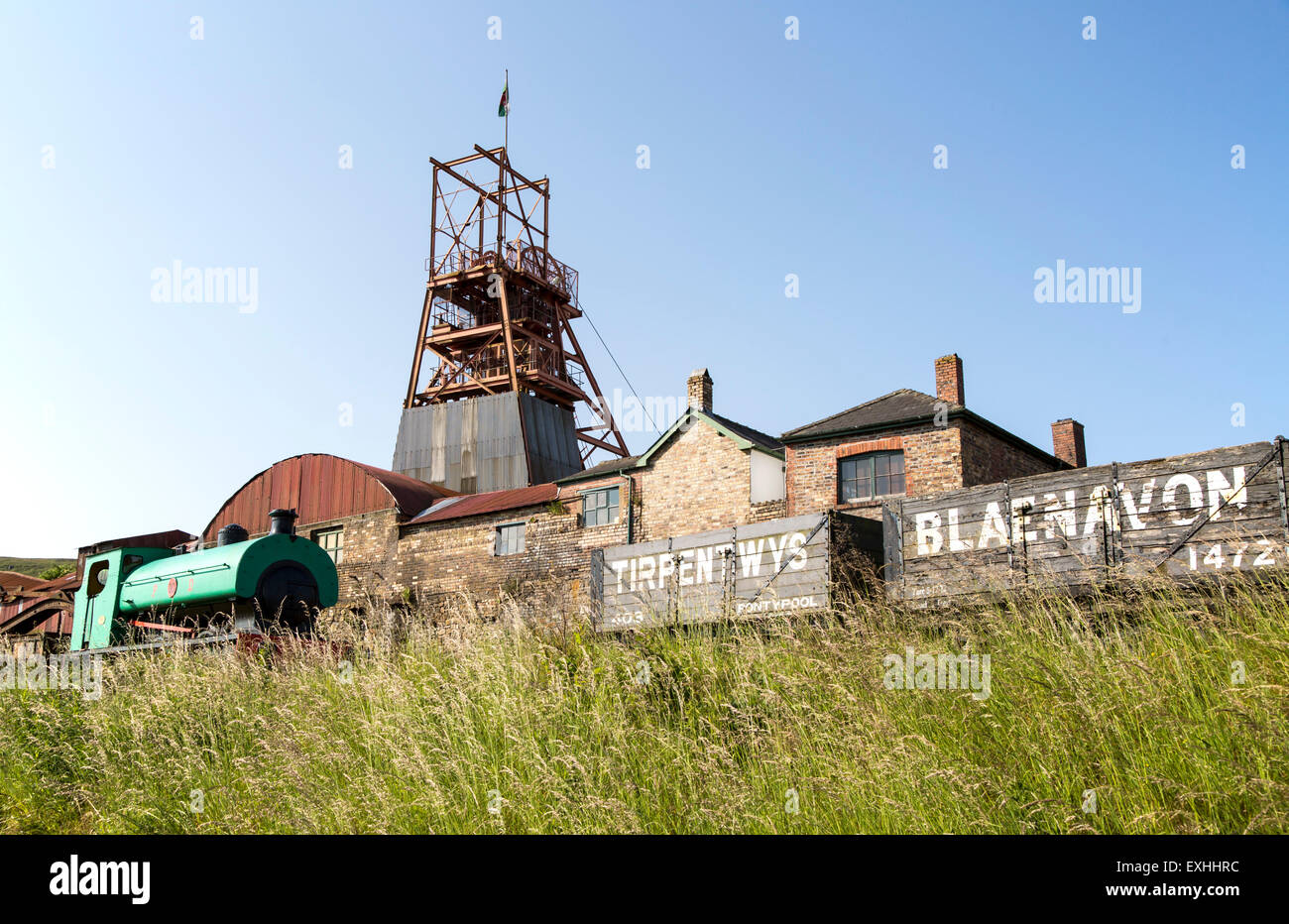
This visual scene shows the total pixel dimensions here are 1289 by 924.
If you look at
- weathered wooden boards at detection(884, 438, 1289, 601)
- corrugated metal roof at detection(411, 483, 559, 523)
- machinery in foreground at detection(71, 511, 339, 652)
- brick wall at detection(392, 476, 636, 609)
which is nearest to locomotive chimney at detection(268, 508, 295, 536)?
machinery in foreground at detection(71, 511, 339, 652)

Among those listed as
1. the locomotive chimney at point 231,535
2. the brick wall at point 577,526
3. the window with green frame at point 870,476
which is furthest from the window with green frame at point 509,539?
the locomotive chimney at point 231,535

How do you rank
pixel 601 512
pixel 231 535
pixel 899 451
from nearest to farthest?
1. pixel 231 535
2. pixel 899 451
3. pixel 601 512

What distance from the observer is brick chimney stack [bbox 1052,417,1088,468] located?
82.5ft

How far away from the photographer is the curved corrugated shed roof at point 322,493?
97.5 ft

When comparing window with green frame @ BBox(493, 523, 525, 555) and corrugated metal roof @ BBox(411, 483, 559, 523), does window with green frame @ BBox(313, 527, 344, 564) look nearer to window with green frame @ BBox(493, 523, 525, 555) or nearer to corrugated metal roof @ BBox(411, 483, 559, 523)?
corrugated metal roof @ BBox(411, 483, 559, 523)

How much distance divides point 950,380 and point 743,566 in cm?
1098

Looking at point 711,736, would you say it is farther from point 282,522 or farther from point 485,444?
point 485,444

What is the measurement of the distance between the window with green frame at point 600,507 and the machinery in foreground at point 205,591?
442 inches

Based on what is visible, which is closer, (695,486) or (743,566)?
(743,566)

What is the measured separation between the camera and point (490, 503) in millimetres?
27797

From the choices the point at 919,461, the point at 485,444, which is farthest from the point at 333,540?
the point at 919,461

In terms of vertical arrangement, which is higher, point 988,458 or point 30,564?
point 30,564

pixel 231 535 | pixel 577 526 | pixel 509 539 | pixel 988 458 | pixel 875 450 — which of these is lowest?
pixel 231 535
